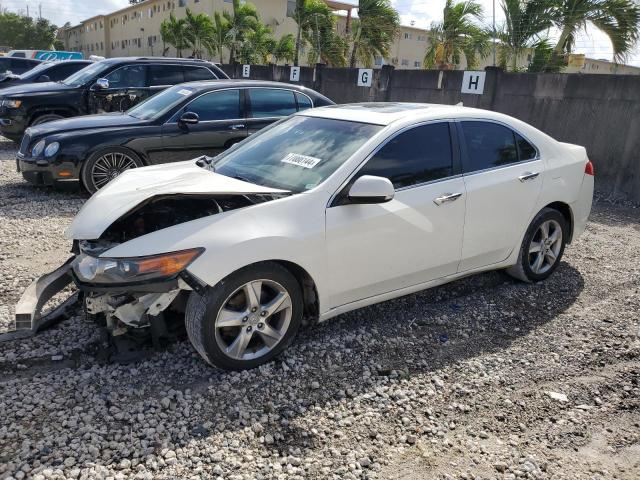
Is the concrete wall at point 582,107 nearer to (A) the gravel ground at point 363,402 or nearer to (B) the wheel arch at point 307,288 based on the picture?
(A) the gravel ground at point 363,402

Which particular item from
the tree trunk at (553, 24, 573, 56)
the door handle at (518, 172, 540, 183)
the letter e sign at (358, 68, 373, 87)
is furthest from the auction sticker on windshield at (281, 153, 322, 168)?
the tree trunk at (553, 24, 573, 56)

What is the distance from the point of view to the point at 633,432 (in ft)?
10.3

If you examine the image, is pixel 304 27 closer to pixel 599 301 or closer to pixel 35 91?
pixel 35 91

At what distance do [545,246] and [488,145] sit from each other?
1.22m

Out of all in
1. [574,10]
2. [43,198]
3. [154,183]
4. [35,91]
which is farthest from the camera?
[574,10]

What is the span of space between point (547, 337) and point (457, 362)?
90 centimetres

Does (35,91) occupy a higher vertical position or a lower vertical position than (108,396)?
higher

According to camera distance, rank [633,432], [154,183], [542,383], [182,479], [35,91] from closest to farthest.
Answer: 1. [182,479]
2. [633,432]
3. [542,383]
4. [154,183]
5. [35,91]

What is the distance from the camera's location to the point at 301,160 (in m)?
3.93

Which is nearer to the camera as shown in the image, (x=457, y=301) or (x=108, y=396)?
(x=108, y=396)

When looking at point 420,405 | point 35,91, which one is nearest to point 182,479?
point 420,405

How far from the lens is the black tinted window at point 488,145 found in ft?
14.3

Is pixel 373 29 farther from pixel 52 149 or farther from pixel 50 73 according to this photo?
pixel 52 149

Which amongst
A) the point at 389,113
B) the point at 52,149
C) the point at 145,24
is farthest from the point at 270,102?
the point at 145,24
